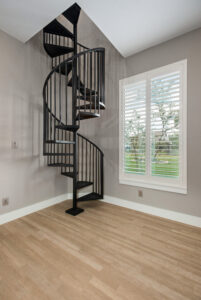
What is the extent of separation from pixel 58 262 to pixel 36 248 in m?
0.37

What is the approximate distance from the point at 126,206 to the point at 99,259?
4.53 ft

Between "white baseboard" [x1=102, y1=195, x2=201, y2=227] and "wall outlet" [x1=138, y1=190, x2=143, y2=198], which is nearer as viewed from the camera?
"white baseboard" [x1=102, y1=195, x2=201, y2=227]

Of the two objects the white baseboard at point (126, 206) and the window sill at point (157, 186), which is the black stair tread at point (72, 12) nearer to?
the window sill at point (157, 186)

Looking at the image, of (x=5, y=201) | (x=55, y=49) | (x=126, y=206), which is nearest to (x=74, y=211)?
(x=126, y=206)

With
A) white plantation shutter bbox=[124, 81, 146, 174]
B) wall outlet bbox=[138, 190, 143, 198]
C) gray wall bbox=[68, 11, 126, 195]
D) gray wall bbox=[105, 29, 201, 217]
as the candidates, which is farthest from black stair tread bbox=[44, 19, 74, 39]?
wall outlet bbox=[138, 190, 143, 198]

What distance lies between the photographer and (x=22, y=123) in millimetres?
2549

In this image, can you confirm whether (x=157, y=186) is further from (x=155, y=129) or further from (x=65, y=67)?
(x=65, y=67)

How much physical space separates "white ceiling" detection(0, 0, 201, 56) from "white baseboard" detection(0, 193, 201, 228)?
8.87 ft

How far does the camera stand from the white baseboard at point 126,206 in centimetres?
229

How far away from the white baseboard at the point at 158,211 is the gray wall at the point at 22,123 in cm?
126

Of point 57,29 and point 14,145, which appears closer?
point 14,145

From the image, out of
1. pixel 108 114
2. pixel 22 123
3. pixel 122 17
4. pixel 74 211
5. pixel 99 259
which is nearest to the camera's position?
pixel 99 259

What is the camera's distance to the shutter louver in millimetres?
2383

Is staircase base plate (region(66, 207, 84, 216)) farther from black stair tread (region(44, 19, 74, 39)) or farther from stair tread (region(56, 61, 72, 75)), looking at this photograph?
black stair tread (region(44, 19, 74, 39))
